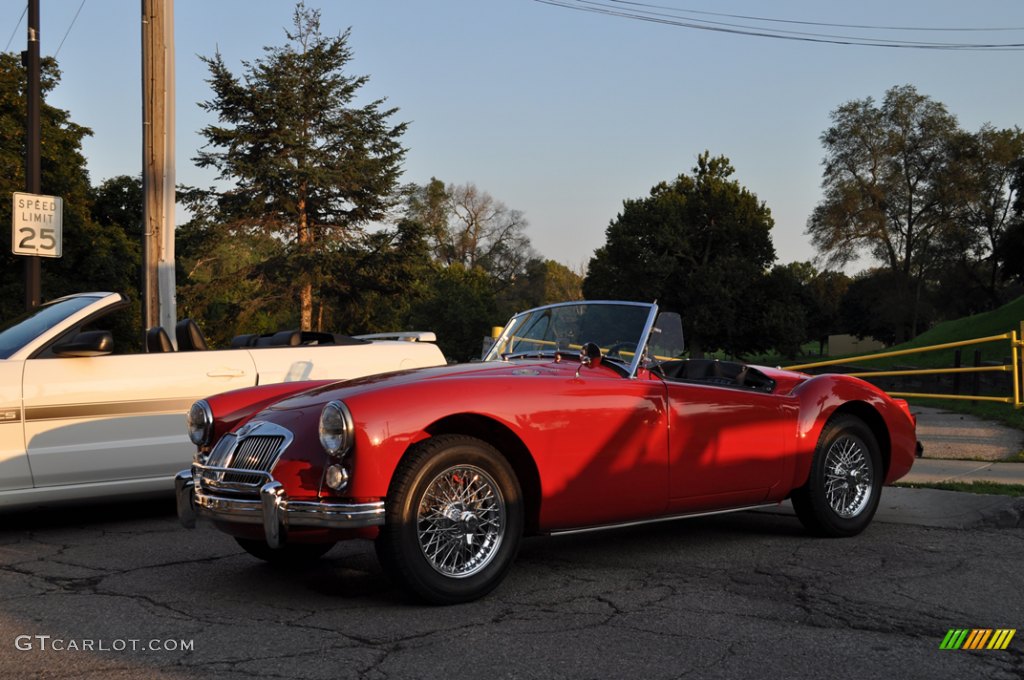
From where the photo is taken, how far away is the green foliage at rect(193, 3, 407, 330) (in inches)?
1747

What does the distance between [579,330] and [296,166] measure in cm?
4054

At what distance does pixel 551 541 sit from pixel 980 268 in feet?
198

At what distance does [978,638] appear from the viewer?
413 cm

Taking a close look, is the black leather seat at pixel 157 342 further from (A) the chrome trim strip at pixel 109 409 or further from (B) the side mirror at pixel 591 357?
(B) the side mirror at pixel 591 357

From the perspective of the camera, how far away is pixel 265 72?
4519cm

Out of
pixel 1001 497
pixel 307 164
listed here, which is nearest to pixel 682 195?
pixel 307 164

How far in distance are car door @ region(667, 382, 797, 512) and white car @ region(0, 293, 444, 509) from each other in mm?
3495

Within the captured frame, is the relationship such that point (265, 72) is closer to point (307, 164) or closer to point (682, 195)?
point (307, 164)

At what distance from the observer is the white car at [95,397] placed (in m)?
6.74

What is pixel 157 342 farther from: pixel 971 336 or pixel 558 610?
pixel 971 336

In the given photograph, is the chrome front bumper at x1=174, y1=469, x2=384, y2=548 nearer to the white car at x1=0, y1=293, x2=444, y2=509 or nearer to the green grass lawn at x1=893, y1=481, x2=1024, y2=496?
the white car at x1=0, y1=293, x2=444, y2=509

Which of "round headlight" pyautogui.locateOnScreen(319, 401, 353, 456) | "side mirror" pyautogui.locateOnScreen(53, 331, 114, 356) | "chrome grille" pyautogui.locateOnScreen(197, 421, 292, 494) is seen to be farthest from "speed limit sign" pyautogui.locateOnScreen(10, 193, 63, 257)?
"round headlight" pyautogui.locateOnScreen(319, 401, 353, 456)

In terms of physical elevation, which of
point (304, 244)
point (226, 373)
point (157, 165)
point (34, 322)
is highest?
point (304, 244)

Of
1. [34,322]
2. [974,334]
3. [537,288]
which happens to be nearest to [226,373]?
[34,322]
